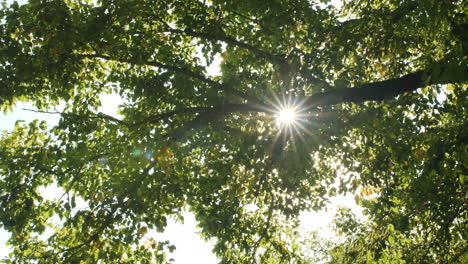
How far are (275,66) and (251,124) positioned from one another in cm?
161

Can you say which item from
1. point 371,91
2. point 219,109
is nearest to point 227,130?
point 219,109

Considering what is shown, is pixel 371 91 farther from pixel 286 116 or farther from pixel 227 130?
pixel 227 130

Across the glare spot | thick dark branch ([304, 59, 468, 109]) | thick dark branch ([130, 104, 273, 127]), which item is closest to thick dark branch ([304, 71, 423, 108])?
thick dark branch ([304, 59, 468, 109])

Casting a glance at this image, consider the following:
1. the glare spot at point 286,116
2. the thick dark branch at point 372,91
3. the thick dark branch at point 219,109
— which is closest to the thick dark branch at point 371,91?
the thick dark branch at point 372,91

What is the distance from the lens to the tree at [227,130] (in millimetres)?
6457

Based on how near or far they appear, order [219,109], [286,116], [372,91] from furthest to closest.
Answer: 1. [286,116]
2. [219,109]
3. [372,91]

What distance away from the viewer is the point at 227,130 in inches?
330

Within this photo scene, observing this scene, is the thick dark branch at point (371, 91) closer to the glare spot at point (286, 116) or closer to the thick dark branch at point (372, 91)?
the thick dark branch at point (372, 91)

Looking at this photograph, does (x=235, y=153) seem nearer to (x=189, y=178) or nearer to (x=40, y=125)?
(x=189, y=178)

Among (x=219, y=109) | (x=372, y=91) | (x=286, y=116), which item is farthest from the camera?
(x=286, y=116)

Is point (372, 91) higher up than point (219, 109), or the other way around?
point (219, 109)

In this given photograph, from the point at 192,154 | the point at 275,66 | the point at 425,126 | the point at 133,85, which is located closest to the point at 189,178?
the point at 192,154

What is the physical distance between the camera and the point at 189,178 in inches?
335

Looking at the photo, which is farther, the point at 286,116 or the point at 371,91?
the point at 286,116
